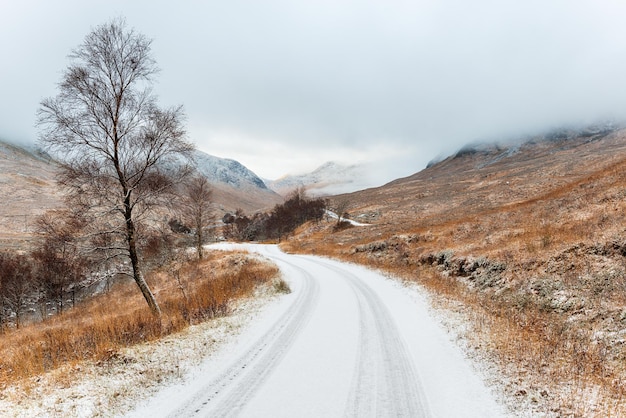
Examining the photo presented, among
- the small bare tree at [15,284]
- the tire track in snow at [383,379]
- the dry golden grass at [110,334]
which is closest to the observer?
the tire track in snow at [383,379]

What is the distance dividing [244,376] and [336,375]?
2.00 meters

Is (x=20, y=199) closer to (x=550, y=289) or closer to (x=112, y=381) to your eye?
(x=112, y=381)

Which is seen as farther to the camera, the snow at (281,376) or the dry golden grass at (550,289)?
the dry golden grass at (550,289)

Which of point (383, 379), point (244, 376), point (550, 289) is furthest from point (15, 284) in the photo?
point (550, 289)

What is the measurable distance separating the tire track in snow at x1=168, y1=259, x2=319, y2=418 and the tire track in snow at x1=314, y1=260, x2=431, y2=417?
2.00m

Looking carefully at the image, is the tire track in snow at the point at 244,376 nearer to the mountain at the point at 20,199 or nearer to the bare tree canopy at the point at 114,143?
the bare tree canopy at the point at 114,143

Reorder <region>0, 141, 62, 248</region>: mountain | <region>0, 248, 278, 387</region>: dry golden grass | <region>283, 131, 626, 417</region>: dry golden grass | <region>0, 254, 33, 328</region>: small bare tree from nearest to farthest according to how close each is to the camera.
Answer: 1. <region>283, 131, 626, 417</region>: dry golden grass
2. <region>0, 248, 278, 387</region>: dry golden grass
3. <region>0, 254, 33, 328</region>: small bare tree
4. <region>0, 141, 62, 248</region>: mountain

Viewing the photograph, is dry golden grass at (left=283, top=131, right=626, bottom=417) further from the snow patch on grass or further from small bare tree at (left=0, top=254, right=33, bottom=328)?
small bare tree at (left=0, top=254, right=33, bottom=328)

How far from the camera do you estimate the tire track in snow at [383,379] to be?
17.2 feet

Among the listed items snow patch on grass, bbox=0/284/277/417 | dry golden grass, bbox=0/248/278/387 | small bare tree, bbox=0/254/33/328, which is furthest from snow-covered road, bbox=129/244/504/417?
small bare tree, bbox=0/254/33/328

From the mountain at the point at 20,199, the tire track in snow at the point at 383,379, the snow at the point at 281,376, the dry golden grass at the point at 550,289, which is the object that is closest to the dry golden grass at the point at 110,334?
the snow at the point at 281,376

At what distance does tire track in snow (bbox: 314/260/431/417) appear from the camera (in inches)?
207

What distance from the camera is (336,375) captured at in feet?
21.5

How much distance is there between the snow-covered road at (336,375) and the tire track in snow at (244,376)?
0.7 inches
